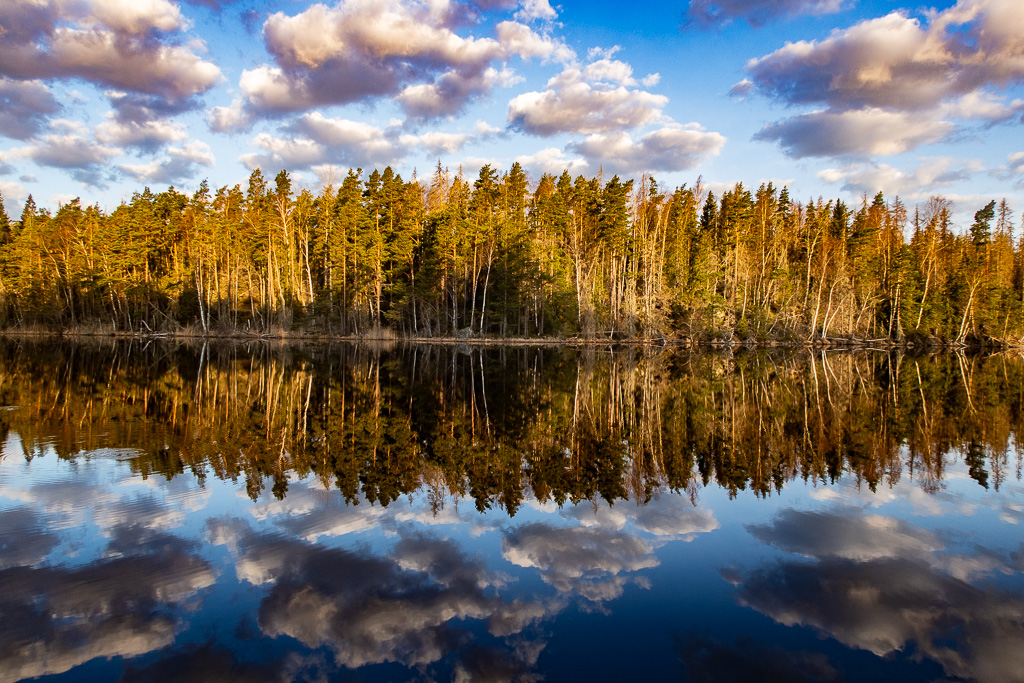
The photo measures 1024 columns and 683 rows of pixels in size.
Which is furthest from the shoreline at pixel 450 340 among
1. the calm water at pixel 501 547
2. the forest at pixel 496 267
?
the calm water at pixel 501 547

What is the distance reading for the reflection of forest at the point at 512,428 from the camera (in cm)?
860

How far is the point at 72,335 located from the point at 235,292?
15224mm

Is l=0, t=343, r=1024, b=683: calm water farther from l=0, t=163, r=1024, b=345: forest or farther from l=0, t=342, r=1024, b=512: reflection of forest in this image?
l=0, t=163, r=1024, b=345: forest

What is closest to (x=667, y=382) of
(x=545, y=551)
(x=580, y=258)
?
(x=545, y=551)

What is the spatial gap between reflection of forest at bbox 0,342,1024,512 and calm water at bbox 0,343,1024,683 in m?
0.09

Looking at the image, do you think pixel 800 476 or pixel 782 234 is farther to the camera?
pixel 782 234

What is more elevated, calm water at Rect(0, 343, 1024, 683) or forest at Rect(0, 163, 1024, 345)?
forest at Rect(0, 163, 1024, 345)

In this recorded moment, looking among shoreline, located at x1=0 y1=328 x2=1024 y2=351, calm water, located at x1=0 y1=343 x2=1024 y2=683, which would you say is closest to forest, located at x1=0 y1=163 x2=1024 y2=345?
shoreline, located at x1=0 y1=328 x2=1024 y2=351

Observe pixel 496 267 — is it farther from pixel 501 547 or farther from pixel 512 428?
pixel 501 547

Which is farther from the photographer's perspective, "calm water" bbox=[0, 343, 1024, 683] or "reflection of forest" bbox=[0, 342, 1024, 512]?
"reflection of forest" bbox=[0, 342, 1024, 512]

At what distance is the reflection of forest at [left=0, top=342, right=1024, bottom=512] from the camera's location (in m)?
8.60

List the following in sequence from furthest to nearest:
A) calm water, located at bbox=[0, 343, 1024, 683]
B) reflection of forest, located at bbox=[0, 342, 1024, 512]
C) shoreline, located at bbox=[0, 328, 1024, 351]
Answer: shoreline, located at bbox=[0, 328, 1024, 351] < reflection of forest, located at bbox=[0, 342, 1024, 512] < calm water, located at bbox=[0, 343, 1024, 683]

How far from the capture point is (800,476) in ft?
29.5

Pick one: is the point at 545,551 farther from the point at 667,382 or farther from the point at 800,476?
the point at 667,382
